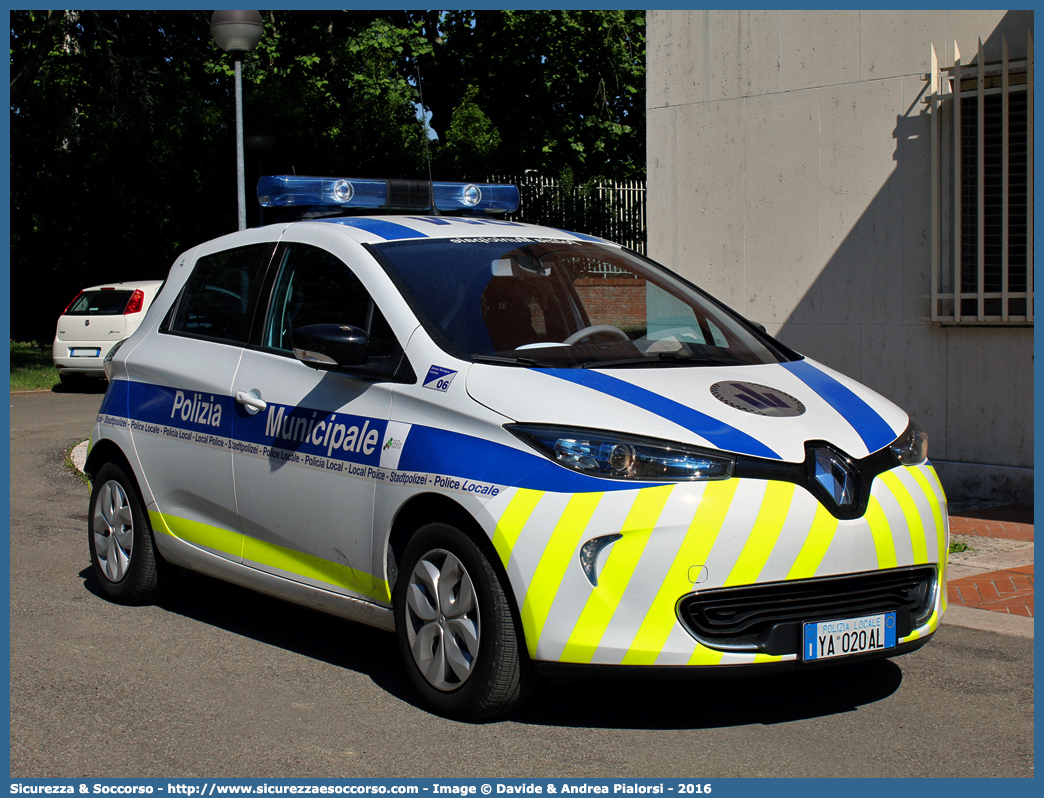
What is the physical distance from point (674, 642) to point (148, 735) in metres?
1.86

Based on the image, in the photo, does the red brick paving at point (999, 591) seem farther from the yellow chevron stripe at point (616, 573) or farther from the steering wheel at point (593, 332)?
the yellow chevron stripe at point (616, 573)

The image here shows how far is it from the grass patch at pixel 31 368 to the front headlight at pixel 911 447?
1802 cm

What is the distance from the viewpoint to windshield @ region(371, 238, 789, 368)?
464 centimetres

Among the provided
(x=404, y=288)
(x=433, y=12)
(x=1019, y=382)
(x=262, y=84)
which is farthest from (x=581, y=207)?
(x=404, y=288)

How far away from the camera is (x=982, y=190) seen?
28.2 feet

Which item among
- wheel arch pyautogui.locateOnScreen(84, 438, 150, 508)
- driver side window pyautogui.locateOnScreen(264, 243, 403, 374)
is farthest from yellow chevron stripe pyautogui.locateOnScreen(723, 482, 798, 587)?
wheel arch pyautogui.locateOnScreen(84, 438, 150, 508)

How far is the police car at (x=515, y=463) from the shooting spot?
3.92 m

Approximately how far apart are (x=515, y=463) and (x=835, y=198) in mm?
6395

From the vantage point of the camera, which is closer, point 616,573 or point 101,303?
point 616,573

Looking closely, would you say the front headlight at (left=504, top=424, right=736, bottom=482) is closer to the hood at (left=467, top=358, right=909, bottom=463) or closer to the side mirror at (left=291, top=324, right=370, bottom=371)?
the hood at (left=467, top=358, right=909, bottom=463)

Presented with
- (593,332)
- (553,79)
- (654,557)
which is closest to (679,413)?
(654,557)

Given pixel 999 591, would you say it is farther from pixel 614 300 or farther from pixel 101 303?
pixel 101 303

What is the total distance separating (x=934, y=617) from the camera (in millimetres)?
4355

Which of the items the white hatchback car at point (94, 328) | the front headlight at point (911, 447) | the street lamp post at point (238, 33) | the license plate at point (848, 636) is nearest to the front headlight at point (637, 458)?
the license plate at point (848, 636)
